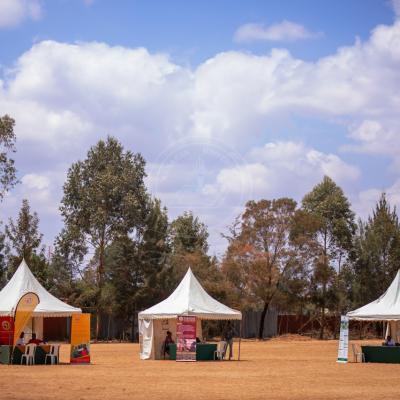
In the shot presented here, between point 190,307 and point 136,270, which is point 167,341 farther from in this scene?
point 136,270

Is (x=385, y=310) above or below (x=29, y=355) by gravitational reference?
above

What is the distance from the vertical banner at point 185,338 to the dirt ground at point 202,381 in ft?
4.37

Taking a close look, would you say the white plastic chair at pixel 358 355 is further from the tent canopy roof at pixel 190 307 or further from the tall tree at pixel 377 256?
the tall tree at pixel 377 256

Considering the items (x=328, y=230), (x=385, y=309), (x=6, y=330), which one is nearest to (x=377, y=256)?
(x=328, y=230)

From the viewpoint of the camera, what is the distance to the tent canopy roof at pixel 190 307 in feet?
107

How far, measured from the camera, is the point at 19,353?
95.7ft

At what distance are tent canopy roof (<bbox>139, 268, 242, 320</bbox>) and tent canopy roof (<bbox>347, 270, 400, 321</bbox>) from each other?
507cm

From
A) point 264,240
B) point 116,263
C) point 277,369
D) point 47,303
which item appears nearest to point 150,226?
point 116,263

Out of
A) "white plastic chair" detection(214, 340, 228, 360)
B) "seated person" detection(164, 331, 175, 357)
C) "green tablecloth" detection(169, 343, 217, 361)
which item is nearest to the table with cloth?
"seated person" detection(164, 331, 175, 357)

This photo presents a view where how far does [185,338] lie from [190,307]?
195 cm

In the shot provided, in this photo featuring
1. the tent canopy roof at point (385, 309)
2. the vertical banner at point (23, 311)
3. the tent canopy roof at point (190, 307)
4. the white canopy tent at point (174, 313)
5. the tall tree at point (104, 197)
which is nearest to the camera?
the vertical banner at point (23, 311)

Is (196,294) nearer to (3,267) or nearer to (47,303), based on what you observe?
(47,303)

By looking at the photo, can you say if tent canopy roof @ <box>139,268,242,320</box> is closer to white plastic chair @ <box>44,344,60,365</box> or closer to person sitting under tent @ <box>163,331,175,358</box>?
person sitting under tent @ <box>163,331,175,358</box>

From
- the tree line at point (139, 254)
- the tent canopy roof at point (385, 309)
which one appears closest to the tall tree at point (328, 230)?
the tree line at point (139, 254)
